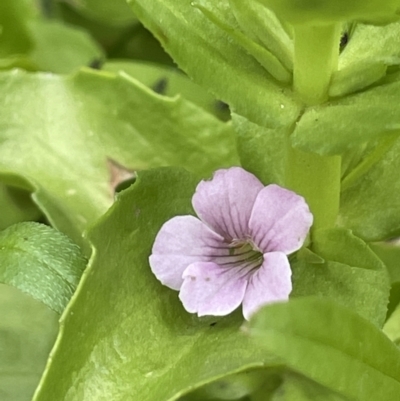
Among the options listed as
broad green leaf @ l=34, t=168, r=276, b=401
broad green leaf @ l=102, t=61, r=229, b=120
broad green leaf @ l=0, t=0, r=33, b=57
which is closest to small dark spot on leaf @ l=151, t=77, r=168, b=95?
broad green leaf @ l=102, t=61, r=229, b=120

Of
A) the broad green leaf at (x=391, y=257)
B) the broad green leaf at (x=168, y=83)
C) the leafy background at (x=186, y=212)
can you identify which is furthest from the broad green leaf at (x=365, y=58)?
the broad green leaf at (x=168, y=83)

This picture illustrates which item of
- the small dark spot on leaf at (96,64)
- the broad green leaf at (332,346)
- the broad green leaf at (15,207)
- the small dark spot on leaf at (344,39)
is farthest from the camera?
the small dark spot on leaf at (96,64)

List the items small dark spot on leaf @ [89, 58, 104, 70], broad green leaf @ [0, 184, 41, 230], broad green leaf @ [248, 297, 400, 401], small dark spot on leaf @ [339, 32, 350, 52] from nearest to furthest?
broad green leaf @ [248, 297, 400, 401]
small dark spot on leaf @ [339, 32, 350, 52]
broad green leaf @ [0, 184, 41, 230]
small dark spot on leaf @ [89, 58, 104, 70]

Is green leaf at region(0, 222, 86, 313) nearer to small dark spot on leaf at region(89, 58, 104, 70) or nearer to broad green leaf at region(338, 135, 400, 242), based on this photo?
broad green leaf at region(338, 135, 400, 242)

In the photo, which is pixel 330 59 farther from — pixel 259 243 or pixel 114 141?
pixel 114 141

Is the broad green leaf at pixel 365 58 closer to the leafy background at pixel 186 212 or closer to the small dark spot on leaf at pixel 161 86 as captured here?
the leafy background at pixel 186 212

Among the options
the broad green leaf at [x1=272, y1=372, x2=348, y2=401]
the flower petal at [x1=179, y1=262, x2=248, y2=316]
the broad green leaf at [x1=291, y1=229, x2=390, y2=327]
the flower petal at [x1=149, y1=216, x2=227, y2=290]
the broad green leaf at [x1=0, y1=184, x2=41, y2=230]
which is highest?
the broad green leaf at [x1=0, y1=184, x2=41, y2=230]
